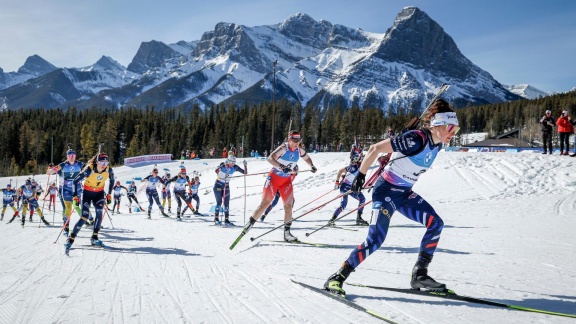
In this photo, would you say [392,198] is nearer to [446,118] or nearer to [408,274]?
[446,118]

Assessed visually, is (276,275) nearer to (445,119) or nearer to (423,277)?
(423,277)

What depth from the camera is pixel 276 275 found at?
5.34 metres

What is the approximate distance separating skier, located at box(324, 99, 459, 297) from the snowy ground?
1.15ft

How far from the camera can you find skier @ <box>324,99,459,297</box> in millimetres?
4203

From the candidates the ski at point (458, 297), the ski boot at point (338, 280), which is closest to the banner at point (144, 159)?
the ski boot at point (338, 280)

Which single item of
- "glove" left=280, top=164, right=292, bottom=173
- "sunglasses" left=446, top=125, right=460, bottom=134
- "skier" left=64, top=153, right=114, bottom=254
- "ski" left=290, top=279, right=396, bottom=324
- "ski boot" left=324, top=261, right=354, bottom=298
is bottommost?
"ski" left=290, top=279, right=396, bottom=324

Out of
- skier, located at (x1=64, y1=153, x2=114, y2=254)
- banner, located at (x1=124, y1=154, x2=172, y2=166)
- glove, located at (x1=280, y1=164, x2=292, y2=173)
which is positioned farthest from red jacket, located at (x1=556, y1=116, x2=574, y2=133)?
banner, located at (x1=124, y1=154, x2=172, y2=166)

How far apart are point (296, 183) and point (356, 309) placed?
21.9 metres

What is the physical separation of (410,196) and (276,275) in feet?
7.49

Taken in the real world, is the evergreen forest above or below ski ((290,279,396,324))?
above

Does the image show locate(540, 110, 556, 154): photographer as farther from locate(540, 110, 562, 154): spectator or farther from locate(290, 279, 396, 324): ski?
locate(290, 279, 396, 324): ski

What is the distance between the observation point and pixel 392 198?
14.4ft

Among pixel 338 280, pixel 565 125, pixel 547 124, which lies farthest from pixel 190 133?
pixel 338 280

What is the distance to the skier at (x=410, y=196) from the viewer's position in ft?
13.8
